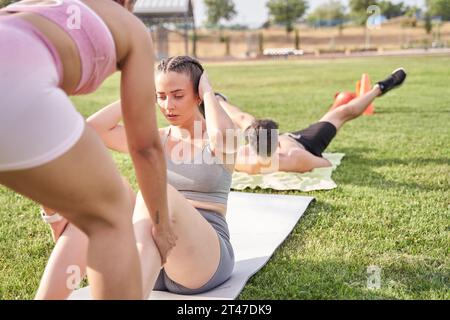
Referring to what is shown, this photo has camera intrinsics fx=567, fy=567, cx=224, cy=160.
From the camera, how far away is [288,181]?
4.94 metres

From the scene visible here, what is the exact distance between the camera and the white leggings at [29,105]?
1.35m

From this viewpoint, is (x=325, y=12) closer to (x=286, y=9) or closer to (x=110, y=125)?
(x=286, y=9)

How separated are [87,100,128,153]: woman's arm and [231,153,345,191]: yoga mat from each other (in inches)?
80.9

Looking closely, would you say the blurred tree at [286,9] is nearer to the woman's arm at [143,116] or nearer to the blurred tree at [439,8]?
the blurred tree at [439,8]

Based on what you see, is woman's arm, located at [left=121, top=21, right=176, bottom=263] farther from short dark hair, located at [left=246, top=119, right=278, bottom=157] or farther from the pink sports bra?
short dark hair, located at [left=246, top=119, right=278, bottom=157]

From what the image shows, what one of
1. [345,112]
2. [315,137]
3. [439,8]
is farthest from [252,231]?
[439,8]

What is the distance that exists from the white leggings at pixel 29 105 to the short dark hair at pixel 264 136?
138 inches

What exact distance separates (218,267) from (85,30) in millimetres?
1407

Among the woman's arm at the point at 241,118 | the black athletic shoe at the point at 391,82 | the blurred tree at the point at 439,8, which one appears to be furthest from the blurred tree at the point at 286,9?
the woman's arm at the point at 241,118

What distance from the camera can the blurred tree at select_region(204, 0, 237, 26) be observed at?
72.9 metres

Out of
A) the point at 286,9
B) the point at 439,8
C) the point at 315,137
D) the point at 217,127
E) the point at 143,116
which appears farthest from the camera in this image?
the point at 286,9

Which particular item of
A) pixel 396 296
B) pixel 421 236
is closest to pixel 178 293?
pixel 396 296

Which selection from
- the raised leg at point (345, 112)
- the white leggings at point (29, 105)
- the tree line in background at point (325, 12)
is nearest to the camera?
the white leggings at point (29, 105)

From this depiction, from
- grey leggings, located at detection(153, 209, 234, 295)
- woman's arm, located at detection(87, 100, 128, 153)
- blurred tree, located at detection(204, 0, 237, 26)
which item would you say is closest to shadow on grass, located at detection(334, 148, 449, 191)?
grey leggings, located at detection(153, 209, 234, 295)
